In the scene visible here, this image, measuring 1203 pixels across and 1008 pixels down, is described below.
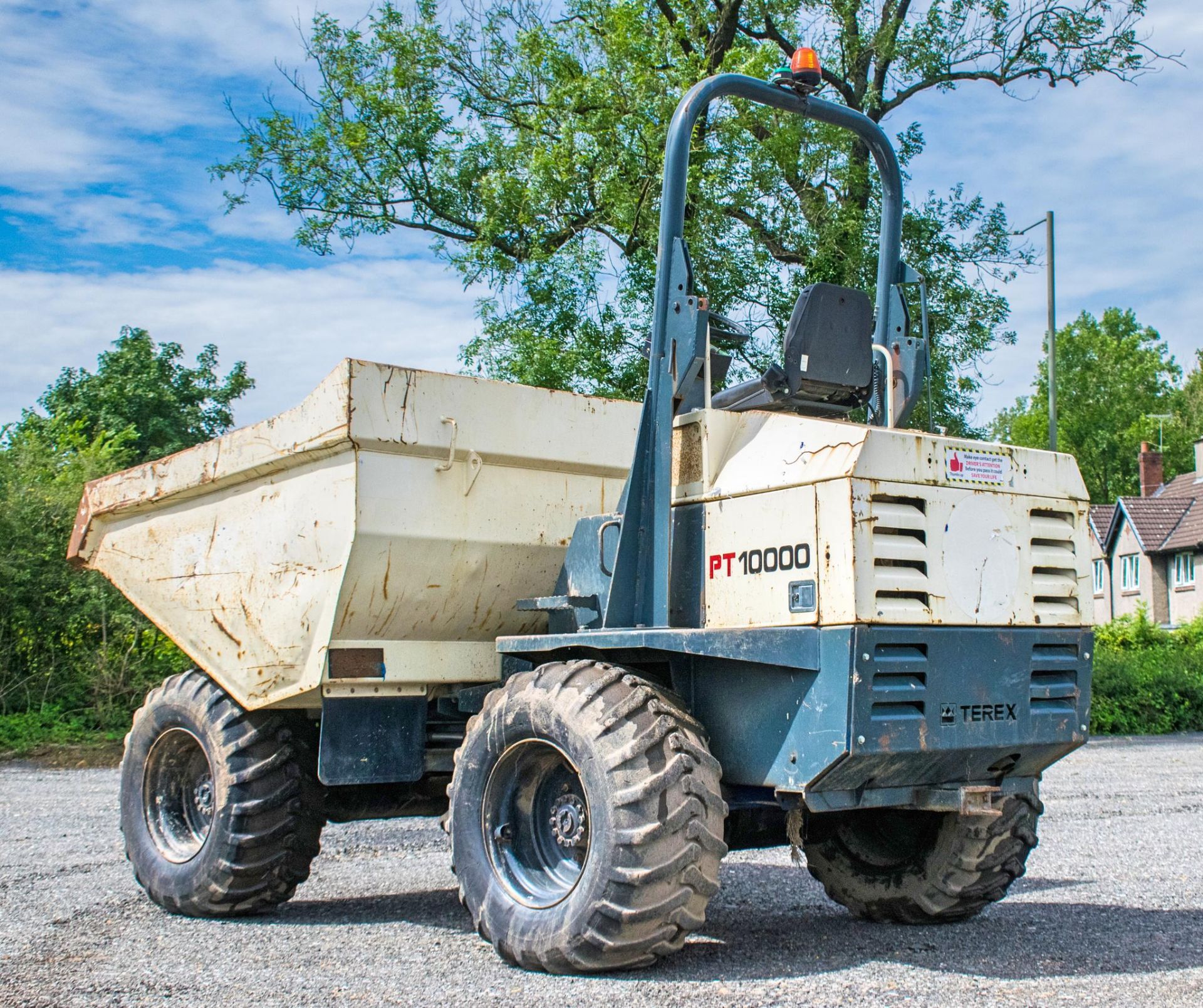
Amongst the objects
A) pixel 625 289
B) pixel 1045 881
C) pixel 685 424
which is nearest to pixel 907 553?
pixel 685 424

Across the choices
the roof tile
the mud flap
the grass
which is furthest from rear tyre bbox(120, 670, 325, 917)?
the roof tile

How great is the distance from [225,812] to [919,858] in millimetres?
3266

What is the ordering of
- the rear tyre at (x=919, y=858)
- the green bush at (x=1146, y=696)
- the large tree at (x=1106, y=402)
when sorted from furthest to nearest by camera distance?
1. the large tree at (x=1106, y=402)
2. the green bush at (x=1146, y=696)
3. the rear tyre at (x=919, y=858)

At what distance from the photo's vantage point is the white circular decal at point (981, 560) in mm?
5098

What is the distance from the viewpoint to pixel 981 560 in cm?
519

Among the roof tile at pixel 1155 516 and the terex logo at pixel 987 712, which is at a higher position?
the roof tile at pixel 1155 516

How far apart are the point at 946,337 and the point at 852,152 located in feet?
9.56

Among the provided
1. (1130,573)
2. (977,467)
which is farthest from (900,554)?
(1130,573)

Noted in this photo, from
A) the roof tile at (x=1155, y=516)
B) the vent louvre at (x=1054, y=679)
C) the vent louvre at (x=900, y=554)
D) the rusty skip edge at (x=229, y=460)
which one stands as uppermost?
the roof tile at (x=1155, y=516)

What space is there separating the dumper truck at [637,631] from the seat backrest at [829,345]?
0.01 meters

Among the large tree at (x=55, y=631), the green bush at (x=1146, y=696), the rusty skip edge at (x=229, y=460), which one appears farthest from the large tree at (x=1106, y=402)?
the rusty skip edge at (x=229, y=460)

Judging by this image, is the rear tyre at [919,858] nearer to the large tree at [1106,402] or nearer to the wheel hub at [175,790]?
the wheel hub at [175,790]

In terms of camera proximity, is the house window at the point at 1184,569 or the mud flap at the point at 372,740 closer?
the mud flap at the point at 372,740

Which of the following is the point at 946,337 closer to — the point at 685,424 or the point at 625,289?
the point at 625,289
